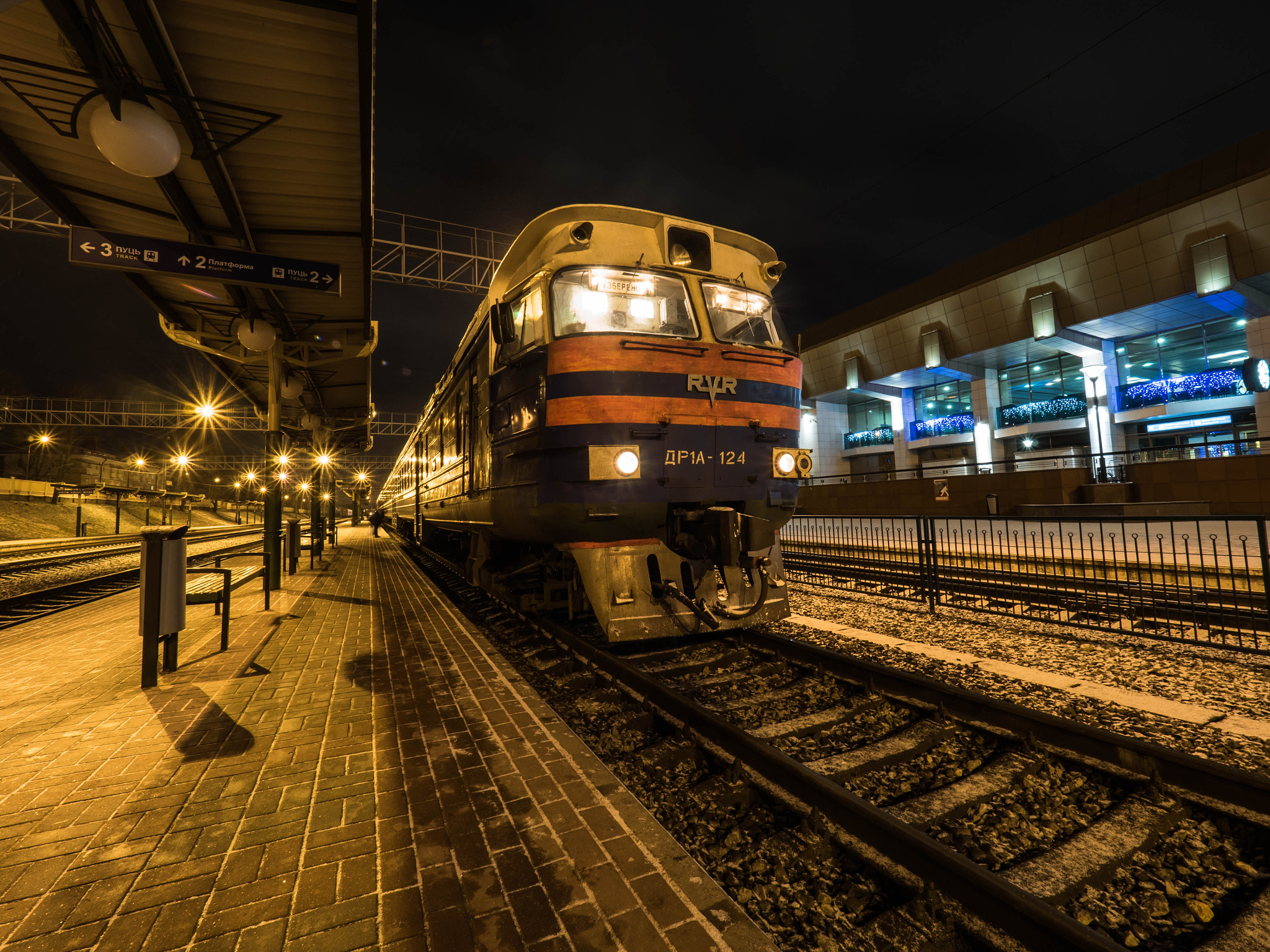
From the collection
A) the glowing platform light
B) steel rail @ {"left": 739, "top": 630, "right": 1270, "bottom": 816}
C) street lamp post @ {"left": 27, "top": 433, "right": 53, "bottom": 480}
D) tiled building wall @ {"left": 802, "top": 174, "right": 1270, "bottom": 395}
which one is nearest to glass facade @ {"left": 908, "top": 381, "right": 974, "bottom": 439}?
tiled building wall @ {"left": 802, "top": 174, "right": 1270, "bottom": 395}

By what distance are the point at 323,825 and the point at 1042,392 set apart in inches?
→ 1493

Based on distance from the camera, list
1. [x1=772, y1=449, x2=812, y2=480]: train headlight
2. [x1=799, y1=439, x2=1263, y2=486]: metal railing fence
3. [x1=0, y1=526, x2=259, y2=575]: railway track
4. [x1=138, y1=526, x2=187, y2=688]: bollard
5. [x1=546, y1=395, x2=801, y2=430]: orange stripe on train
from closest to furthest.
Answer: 1. [x1=138, y1=526, x2=187, y2=688]: bollard
2. [x1=546, y1=395, x2=801, y2=430]: orange stripe on train
3. [x1=772, y1=449, x2=812, y2=480]: train headlight
4. [x1=0, y1=526, x2=259, y2=575]: railway track
5. [x1=799, y1=439, x2=1263, y2=486]: metal railing fence

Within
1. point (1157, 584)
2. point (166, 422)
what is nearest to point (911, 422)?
point (1157, 584)

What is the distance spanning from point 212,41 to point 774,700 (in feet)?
25.8

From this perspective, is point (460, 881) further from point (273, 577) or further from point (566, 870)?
point (273, 577)

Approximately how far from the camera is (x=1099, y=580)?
8.53 meters

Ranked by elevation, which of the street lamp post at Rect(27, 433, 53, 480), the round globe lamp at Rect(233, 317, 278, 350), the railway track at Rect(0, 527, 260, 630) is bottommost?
the railway track at Rect(0, 527, 260, 630)

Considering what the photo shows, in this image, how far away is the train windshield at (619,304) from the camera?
5.04 metres

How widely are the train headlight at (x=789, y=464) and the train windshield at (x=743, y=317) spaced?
1136mm

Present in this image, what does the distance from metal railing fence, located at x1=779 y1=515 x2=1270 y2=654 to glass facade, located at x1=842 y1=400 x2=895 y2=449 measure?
82.6 ft

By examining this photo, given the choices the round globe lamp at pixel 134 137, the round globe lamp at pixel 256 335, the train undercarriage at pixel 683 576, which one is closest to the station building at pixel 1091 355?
the train undercarriage at pixel 683 576

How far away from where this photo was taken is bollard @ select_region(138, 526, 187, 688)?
467 cm

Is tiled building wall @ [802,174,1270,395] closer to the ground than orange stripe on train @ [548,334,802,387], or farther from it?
farther from it

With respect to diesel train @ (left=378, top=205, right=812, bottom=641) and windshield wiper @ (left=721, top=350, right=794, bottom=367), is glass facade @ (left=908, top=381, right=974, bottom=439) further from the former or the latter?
diesel train @ (left=378, top=205, right=812, bottom=641)
